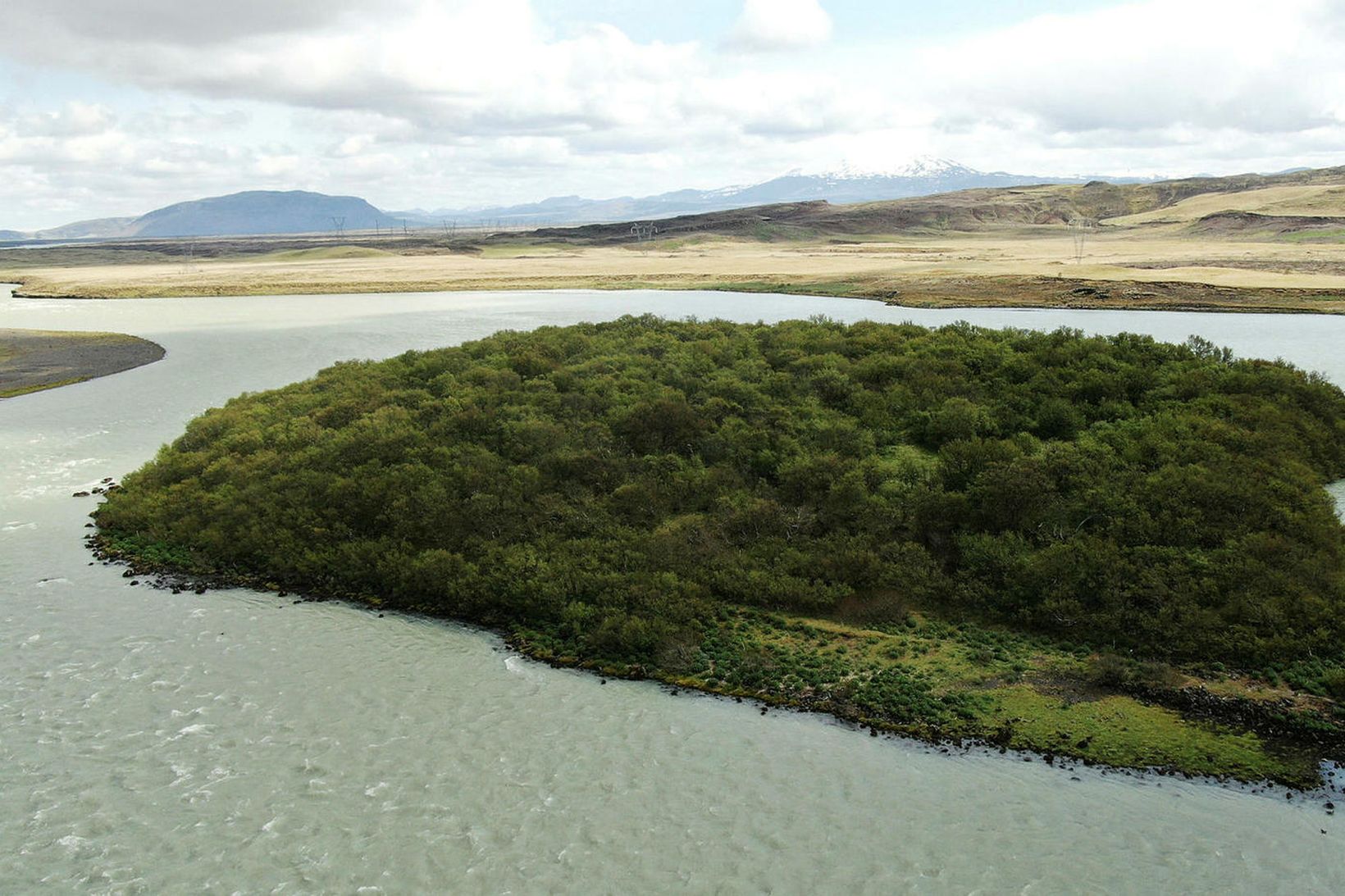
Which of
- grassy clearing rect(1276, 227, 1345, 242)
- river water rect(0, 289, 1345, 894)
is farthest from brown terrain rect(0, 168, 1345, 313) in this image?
river water rect(0, 289, 1345, 894)

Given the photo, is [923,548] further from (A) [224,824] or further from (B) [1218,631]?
(A) [224,824]

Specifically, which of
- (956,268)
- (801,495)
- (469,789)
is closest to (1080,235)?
(956,268)

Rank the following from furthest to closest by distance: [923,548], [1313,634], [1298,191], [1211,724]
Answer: [1298,191] < [923,548] < [1313,634] < [1211,724]

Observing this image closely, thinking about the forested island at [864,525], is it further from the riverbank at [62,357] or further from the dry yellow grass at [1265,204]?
the dry yellow grass at [1265,204]

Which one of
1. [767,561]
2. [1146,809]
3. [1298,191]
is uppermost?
[1298,191]

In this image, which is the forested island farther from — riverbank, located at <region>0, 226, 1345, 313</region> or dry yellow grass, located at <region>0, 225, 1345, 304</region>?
dry yellow grass, located at <region>0, 225, 1345, 304</region>

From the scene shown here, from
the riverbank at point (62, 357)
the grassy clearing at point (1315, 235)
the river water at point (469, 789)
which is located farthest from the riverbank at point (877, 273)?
the river water at point (469, 789)

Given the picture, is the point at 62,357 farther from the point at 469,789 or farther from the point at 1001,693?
the point at 1001,693

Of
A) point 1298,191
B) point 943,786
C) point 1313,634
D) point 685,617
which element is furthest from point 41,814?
point 1298,191
